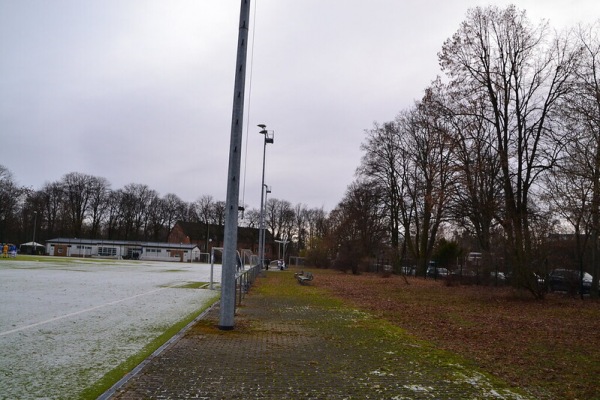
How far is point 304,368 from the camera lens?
305 inches

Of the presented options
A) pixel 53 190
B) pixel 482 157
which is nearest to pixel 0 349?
pixel 482 157

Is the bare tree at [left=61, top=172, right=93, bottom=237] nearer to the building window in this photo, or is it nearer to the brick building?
the building window

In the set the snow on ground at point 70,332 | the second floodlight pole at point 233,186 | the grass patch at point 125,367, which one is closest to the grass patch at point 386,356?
the second floodlight pole at point 233,186

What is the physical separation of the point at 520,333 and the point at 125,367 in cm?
890

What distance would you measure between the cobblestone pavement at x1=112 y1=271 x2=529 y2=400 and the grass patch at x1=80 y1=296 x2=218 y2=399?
25cm

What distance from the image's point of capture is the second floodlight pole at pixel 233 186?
1162 cm

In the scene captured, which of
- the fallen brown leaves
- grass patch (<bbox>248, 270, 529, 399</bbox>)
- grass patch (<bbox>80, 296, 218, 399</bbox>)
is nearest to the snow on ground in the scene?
grass patch (<bbox>80, 296, 218, 399</bbox>)

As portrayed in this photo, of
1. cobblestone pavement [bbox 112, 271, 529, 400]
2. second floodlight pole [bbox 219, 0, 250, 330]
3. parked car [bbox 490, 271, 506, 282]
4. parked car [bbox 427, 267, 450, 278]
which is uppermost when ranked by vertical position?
second floodlight pole [bbox 219, 0, 250, 330]

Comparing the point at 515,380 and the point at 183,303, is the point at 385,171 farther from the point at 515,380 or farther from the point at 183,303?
the point at 515,380

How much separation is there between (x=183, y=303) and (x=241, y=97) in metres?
8.93

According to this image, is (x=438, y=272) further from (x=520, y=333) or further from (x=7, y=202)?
(x=7, y=202)

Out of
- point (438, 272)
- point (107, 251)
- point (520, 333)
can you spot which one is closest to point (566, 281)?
point (520, 333)

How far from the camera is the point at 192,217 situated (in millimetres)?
101000

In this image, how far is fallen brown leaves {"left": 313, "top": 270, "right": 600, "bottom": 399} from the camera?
7.39 metres
